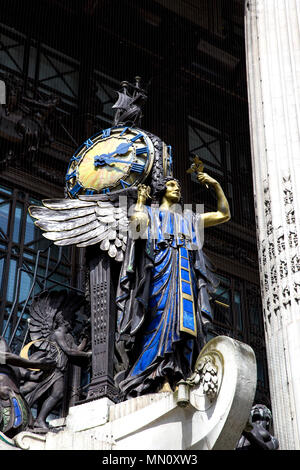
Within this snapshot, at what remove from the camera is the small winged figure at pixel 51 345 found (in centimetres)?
910

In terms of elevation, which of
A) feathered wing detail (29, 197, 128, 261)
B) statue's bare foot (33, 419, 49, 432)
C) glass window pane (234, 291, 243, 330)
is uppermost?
glass window pane (234, 291, 243, 330)

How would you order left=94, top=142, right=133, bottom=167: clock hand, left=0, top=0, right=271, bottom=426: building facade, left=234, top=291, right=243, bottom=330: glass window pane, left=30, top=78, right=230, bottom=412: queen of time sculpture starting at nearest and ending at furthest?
left=30, top=78, right=230, bottom=412: queen of time sculpture
left=94, top=142, right=133, bottom=167: clock hand
left=0, top=0, right=271, bottom=426: building facade
left=234, top=291, right=243, bottom=330: glass window pane

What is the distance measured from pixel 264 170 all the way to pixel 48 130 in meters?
4.64

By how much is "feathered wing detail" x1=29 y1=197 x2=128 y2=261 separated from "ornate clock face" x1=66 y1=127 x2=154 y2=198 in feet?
0.78

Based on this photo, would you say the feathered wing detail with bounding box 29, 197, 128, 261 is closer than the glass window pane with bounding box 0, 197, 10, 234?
Yes

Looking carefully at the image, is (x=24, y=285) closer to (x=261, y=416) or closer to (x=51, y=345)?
(x=51, y=345)

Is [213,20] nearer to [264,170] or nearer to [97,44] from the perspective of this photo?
[97,44]

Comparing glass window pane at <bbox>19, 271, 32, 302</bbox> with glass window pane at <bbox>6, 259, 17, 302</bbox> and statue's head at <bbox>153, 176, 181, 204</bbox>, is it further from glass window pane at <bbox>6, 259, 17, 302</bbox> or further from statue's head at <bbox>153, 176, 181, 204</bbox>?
statue's head at <bbox>153, 176, 181, 204</bbox>

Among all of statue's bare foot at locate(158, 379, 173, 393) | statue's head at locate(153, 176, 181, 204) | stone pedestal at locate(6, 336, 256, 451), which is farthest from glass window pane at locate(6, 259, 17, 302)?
stone pedestal at locate(6, 336, 256, 451)

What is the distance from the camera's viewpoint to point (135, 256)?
8.73 meters

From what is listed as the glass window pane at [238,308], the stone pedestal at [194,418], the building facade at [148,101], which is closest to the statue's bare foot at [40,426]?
the stone pedestal at [194,418]

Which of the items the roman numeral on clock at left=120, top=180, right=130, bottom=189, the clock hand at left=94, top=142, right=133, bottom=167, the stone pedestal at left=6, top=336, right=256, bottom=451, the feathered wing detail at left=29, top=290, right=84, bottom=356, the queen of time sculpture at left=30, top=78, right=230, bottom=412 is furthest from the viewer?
the feathered wing detail at left=29, top=290, right=84, bottom=356

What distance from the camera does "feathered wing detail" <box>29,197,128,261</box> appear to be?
8938 mm

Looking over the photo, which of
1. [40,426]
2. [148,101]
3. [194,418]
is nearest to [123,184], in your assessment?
[40,426]
